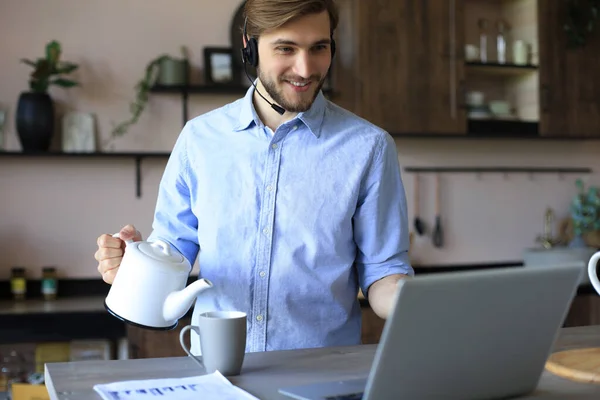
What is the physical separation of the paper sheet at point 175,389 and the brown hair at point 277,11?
0.74 m

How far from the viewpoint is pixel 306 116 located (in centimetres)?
171

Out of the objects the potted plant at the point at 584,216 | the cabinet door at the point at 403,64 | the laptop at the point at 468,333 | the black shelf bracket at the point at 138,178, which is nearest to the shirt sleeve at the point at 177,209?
the laptop at the point at 468,333

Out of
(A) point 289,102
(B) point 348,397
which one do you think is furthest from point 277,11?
(B) point 348,397

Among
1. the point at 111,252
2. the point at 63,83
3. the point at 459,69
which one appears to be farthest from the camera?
the point at 459,69

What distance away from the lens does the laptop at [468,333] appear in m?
0.95

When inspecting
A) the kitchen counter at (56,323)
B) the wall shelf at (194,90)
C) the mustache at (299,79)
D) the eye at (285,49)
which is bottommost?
the kitchen counter at (56,323)

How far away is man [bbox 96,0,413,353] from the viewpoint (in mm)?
1631

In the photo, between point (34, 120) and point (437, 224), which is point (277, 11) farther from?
point (437, 224)

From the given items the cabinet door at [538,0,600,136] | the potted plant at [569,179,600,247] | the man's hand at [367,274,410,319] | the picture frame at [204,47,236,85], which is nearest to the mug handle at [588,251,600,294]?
the man's hand at [367,274,410,319]


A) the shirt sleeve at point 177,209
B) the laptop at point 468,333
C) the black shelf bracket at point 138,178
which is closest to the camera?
the laptop at point 468,333

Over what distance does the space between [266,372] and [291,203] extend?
1.54 feet

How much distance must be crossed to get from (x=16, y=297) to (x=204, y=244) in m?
1.76

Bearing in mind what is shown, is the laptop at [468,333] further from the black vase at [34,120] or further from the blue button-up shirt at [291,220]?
the black vase at [34,120]

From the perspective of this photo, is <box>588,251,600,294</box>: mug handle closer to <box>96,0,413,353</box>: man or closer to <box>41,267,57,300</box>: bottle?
<box>96,0,413,353</box>: man
